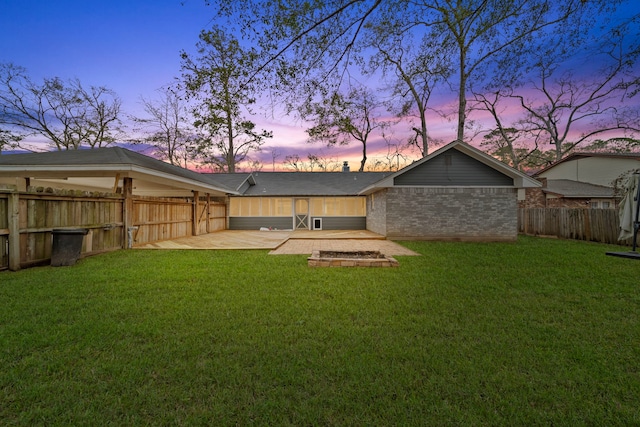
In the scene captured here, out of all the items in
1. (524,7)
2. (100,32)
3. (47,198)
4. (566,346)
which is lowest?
(566,346)

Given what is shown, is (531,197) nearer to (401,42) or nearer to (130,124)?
(401,42)

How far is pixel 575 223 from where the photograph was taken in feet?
43.1

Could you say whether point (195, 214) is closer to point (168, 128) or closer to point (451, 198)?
point (451, 198)

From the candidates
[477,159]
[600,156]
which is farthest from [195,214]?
[600,156]

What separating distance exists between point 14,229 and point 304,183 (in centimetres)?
1485

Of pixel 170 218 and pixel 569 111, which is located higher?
pixel 569 111

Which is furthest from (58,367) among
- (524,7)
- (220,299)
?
(524,7)

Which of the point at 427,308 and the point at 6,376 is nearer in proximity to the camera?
the point at 6,376

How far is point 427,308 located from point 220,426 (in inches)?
125

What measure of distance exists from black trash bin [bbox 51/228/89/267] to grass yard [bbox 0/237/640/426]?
4.17 feet

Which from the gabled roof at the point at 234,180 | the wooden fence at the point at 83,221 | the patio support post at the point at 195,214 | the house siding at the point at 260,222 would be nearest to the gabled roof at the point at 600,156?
the house siding at the point at 260,222

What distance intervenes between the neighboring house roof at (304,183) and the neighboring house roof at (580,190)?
12.2 m

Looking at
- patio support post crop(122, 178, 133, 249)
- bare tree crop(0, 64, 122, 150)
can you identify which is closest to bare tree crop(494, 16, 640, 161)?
patio support post crop(122, 178, 133, 249)

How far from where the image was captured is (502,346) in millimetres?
2949
